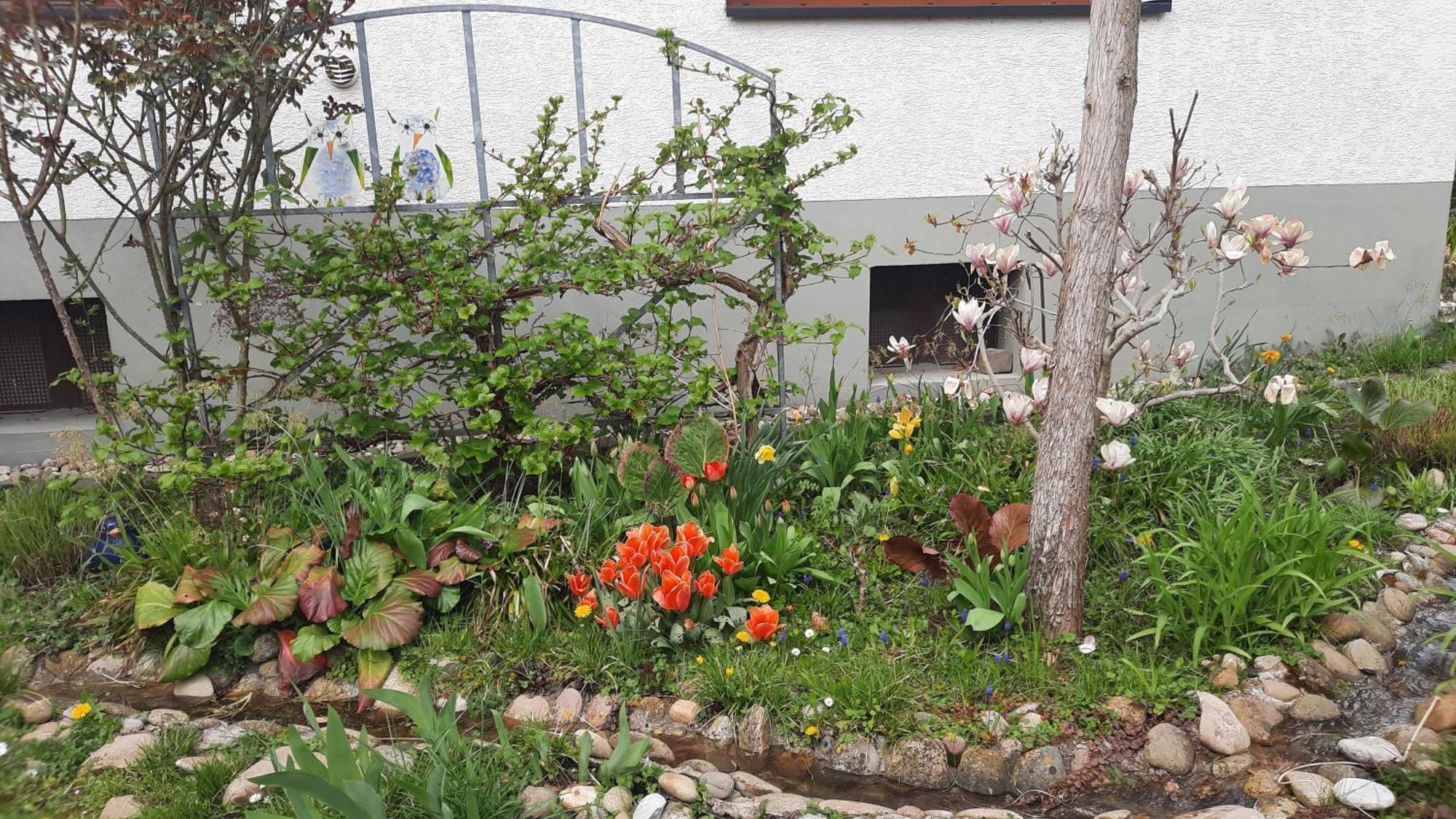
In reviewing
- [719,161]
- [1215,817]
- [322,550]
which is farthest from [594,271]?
[1215,817]

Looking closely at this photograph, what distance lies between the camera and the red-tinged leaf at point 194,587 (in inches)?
122

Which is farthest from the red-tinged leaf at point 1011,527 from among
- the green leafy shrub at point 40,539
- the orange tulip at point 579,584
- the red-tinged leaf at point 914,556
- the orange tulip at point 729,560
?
the green leafy shrub at point 40,539

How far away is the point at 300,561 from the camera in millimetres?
3180

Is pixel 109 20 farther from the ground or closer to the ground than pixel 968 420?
farther from the ground

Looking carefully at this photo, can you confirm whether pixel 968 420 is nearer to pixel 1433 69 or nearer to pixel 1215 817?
pixel 1215 817

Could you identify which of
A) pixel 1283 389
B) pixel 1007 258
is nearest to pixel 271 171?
pixel 1007 258

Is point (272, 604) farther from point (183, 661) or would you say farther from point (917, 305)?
point (917, 305)

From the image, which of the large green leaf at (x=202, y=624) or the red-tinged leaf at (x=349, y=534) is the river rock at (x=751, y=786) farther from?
the large green leaf at (x=202, y=624)

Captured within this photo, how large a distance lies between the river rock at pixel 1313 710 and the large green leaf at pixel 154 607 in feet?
11.1

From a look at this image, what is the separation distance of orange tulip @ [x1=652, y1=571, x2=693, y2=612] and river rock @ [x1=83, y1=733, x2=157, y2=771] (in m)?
1.41

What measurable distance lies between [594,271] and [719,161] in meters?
0.77

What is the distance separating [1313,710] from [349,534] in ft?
9.74

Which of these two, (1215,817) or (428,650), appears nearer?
(1215,817)

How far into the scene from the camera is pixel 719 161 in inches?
157
